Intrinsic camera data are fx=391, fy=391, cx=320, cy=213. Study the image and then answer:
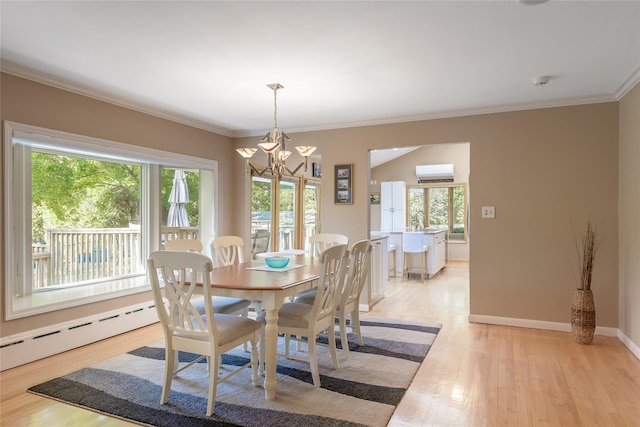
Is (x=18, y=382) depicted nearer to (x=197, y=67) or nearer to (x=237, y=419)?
(x=237, y=419)

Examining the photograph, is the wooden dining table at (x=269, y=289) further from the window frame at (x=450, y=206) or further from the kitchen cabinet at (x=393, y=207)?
the window frame at (x=450, y=206)

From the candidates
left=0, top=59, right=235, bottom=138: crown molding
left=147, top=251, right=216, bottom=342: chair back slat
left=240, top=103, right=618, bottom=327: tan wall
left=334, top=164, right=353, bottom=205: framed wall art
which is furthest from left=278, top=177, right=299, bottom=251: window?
left=147, top=251, right=216, bottom=342: chair back slat

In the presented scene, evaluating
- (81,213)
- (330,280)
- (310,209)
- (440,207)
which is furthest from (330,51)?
(440,207)

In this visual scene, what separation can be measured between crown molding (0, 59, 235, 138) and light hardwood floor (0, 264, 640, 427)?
2271 mm

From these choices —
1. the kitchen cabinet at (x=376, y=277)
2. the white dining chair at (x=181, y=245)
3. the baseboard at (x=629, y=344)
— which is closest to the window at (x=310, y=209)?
the kitchen cabinet at (x=376, y=277)

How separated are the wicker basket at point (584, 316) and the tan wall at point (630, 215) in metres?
0.29

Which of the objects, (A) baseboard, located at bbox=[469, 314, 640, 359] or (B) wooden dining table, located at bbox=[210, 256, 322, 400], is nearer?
Result: (B) wooden dining table, located at bbox=[210, 256, 322, 400]

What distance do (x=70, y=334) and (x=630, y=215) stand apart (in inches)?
196

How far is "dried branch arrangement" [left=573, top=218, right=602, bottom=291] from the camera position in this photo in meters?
3.53

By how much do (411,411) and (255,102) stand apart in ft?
10.2

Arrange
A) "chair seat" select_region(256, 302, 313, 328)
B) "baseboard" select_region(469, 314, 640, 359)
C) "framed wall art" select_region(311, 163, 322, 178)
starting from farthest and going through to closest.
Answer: "framed wall art" select_region(311, 163, 322, 178)
"baseboard" select_region(469, 314, 640, 359)
"chair seat" select_region(256, 302, 313, 328)

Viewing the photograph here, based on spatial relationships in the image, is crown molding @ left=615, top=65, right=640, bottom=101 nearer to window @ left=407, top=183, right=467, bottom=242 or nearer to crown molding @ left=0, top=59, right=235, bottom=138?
crown molding @ left=0, top=59, right=235, bottom=138

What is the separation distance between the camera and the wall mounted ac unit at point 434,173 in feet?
30.3

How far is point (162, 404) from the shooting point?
239 cm
